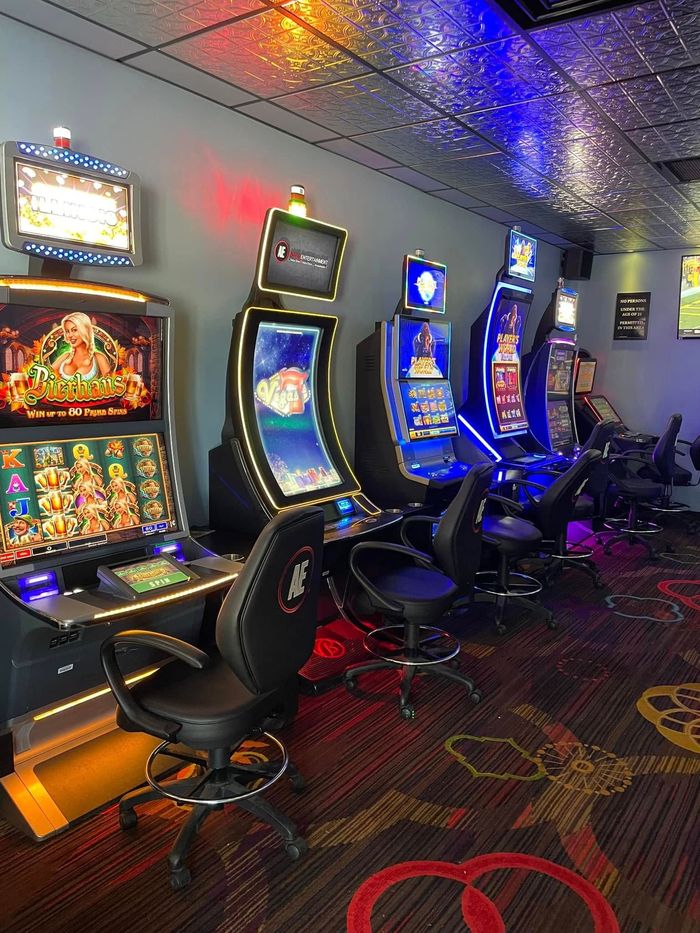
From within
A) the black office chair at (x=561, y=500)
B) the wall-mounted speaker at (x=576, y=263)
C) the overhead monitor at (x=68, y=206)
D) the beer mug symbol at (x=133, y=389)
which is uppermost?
the wall-mounted speaker at (x=576, y=263)

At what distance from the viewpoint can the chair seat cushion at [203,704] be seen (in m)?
1.88

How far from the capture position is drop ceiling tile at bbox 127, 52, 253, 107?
2.89 meters

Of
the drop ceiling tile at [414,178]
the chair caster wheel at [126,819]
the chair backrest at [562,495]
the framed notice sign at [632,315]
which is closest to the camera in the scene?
the chair caster wheel at [126,819]

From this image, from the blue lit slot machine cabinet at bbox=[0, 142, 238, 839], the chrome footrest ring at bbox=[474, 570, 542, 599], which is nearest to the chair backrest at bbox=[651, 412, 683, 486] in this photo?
the chrome footrest ring at bbox=[474, 570, 542, 599]

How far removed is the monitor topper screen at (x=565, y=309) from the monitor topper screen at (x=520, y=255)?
841mm

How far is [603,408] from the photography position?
7.12m

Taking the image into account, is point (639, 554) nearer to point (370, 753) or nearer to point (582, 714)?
point (582, 714)

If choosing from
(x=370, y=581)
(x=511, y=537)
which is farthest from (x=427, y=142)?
(x=370, y=581)

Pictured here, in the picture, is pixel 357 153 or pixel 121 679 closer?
pixel 121 679

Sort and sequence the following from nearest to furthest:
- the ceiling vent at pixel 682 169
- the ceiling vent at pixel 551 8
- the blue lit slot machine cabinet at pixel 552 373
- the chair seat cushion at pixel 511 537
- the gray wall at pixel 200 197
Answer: the ceiling vent at pixel 551 8 → the gray wall at pixel 200 197 → the chair seat cushion at pixel 511 537 → the ceiling vent at pixel 682 169 → the blue lit slot machine cabinet at pixel 552 373

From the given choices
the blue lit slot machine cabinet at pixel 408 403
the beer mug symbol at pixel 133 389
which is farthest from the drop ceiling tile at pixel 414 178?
the beer mug symbol at pixel 133 389

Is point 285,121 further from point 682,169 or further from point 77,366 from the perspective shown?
point 682,169

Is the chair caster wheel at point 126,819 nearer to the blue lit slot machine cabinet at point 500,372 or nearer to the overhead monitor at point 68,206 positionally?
the overhead monitor at point 68,206

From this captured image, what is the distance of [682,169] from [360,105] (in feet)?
7.58
